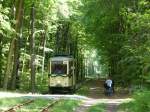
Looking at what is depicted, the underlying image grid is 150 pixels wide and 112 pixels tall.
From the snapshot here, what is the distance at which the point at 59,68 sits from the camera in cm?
3838

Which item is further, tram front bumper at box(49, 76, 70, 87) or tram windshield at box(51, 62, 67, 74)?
tram windshield at box(51, 62, 67, 74)

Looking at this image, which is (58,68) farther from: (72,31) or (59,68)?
(72,31)

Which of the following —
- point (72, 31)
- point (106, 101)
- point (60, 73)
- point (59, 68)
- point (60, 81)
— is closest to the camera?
point (106, 101)

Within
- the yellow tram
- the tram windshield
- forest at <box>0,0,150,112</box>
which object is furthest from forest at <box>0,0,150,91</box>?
the tram windshield

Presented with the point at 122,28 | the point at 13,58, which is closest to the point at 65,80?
the point at 13,58

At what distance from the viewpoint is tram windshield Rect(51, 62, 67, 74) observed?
38219 millimetres

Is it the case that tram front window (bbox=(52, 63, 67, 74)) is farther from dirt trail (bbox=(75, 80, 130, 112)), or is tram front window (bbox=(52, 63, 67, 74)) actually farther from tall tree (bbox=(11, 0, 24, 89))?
tall tree (bbox=(11, 0, 24, 89))

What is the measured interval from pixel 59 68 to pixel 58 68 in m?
0.09

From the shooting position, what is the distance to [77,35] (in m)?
72.6

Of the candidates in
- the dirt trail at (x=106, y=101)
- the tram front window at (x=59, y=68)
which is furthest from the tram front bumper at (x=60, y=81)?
the dirt trail at (x=106, y=101)

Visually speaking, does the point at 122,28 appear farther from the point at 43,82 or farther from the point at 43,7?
the point at 43,82

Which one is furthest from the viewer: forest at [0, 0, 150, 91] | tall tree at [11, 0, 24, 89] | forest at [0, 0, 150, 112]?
tall tree at [11, 0, 24, 89]

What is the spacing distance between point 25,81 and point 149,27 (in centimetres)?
3016

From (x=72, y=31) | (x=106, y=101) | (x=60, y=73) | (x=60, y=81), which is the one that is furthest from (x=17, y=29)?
(x=72, y=31)
